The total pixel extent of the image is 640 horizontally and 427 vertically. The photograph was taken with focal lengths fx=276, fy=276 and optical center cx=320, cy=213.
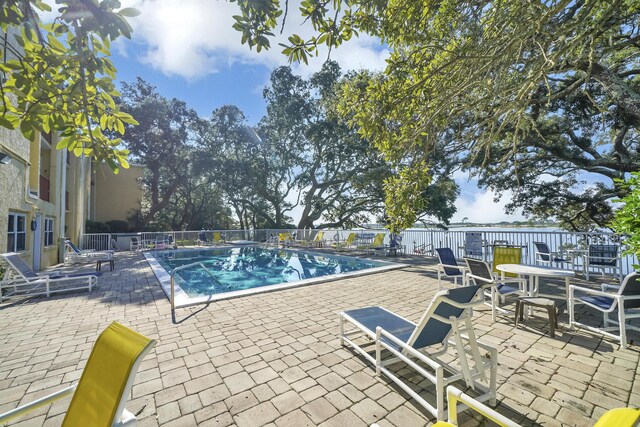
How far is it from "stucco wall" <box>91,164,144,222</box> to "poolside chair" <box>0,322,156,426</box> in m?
24.4

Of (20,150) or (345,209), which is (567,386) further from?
(345,209)

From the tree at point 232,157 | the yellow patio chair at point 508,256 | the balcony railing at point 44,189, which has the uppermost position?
the tree at point 232,157

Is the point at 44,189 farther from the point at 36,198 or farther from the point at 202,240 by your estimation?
the point at 202,240

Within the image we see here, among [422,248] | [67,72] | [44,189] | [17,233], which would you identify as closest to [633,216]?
[67,72]

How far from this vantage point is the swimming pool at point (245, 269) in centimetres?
645

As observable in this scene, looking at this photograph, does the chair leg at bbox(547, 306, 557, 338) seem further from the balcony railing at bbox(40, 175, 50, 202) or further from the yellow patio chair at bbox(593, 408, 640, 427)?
the balcony railing at bbox(40, 175, 50, 202)

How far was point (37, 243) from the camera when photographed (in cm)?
897

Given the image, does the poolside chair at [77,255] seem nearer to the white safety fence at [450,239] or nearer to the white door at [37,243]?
the white door at [37,243]

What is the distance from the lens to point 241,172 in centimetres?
2133

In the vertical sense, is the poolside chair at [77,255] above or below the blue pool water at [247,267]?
above

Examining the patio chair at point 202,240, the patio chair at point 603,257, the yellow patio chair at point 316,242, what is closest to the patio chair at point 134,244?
the patio chair at point 202,240

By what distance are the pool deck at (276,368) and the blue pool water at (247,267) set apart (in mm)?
2675

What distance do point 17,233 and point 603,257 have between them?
50.0ft

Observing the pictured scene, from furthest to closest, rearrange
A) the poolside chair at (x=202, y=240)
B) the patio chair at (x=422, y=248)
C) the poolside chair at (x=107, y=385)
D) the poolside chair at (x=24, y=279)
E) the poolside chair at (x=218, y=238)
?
1. the poolside chair at (x=218, y=238)
2. the poolside chair at (x=202, y=240)
3. the patio chair at (x=422, y=248)
4. the poolside chair at (x=24, y=279)
5. the poolside chair at (x=107, y=385)
